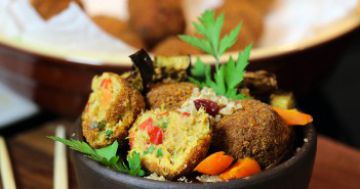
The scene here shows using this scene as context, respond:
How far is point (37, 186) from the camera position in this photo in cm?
80

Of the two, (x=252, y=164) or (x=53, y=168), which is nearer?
(x=252, y=164)

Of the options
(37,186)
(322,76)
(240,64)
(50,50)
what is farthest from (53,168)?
(322,76)

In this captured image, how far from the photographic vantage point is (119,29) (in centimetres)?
113

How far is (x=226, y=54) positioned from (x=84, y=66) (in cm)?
26

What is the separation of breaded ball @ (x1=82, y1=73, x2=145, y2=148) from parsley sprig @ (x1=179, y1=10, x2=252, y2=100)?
0.32ft

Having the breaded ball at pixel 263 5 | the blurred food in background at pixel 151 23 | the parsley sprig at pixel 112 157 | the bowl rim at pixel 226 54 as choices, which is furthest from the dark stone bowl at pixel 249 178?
the breaded ball at pixel 263 5

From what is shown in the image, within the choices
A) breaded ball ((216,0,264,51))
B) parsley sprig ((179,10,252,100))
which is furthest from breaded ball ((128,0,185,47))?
parsley sprig ((179,10,252,100))

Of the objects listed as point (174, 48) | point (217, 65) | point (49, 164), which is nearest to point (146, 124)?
point (217, 65)

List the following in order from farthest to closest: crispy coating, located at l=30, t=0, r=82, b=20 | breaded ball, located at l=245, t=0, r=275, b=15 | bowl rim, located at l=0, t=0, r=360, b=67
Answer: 1. breaded ball, located at l=245, t=0, r=275, b=15
2. crispy coating, located at l=30, t=0, r=82, b=20
3. bowl rim, located at l=0, t=0, r=360, b=67

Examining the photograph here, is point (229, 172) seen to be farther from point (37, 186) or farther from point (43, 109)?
point (43, 109)

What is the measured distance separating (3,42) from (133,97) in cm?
59

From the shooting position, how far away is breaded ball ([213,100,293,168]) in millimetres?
503

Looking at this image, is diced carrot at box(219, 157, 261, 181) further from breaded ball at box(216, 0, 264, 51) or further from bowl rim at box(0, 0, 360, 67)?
breaded ball at box(216, 0, 264, 51)

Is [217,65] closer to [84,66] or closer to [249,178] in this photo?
[249,178]
